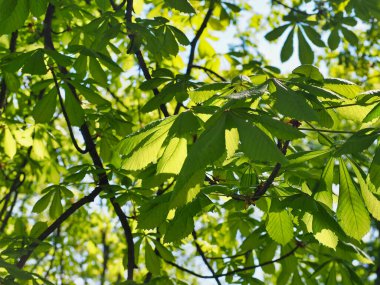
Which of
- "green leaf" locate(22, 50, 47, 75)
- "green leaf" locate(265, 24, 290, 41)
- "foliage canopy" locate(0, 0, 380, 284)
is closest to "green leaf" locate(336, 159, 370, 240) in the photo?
"foliage canopy" locate(0, 0, 380, 284)

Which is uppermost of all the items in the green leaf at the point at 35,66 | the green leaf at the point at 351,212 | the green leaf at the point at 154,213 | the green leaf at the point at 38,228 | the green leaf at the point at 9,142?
the green leaf at the point at 9,142

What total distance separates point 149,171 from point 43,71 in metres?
0.52

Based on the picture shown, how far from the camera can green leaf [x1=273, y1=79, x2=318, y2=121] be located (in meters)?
1.17

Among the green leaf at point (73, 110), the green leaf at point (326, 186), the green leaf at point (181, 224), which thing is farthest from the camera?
the green leaf at point (73, 110)

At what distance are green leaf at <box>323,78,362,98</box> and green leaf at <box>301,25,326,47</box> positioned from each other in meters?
1.51

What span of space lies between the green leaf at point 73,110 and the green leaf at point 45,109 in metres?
0.07

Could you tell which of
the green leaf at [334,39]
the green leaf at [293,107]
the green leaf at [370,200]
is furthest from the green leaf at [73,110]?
the green leaf at [334,39]

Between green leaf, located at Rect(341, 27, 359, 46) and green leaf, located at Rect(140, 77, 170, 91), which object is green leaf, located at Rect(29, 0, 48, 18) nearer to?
green leaf, located at Rect(140, 77, 170, 91)

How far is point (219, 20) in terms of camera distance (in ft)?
11.6

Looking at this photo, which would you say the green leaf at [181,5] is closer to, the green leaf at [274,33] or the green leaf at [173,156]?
the green leaf at [173,156]

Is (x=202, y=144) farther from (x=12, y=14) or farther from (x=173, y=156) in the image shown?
(x=12, y=14)

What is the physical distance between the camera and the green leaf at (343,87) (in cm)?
171

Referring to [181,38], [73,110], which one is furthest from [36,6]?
[181,38]

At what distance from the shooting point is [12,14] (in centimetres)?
199
